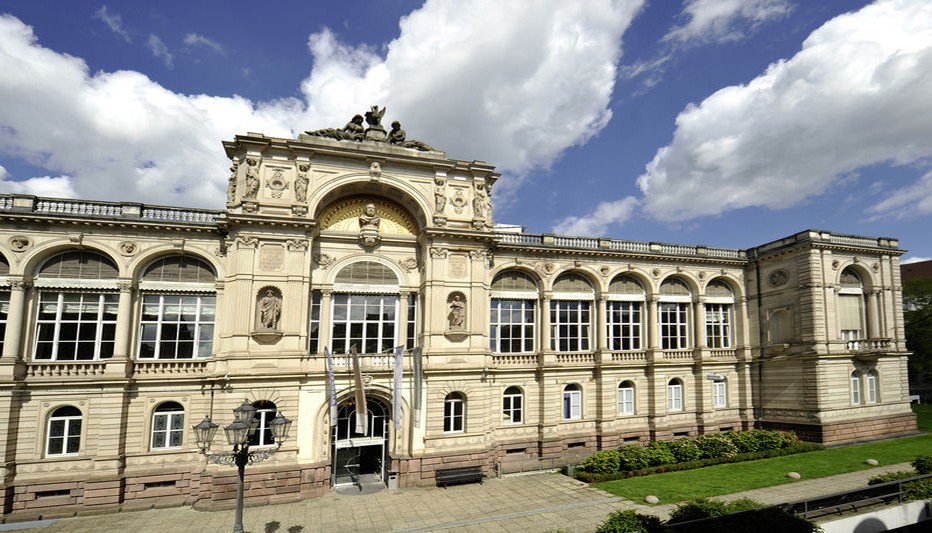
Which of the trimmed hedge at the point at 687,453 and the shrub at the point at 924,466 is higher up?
the shrub at the point at 924,466

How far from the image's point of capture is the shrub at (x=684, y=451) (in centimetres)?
2527

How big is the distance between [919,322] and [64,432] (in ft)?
195

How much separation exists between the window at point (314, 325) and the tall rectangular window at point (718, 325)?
80.6 ft

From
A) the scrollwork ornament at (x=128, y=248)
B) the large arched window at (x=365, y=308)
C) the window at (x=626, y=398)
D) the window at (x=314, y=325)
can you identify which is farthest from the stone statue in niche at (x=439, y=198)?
the window at (x=626, y=398)

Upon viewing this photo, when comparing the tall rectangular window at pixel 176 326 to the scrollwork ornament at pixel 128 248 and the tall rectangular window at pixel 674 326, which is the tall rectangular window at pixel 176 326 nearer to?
the scrollwork ornament at pixel 128 248

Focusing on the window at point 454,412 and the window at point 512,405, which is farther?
the window at point 512,405

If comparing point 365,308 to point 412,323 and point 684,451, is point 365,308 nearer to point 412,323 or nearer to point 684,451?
point 412,323

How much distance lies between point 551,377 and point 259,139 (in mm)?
19265

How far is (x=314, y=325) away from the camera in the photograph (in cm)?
2230

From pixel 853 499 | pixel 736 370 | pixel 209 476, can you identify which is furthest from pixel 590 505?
pixel 736 370

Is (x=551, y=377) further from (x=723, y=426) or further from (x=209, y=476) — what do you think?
(x=209, y=476)

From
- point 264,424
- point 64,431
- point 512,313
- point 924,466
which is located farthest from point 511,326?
point 64,431

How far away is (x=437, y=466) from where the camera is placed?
865 inches

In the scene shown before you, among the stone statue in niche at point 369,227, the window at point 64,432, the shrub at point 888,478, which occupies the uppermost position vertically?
the stone statue in niche at point 369,227
